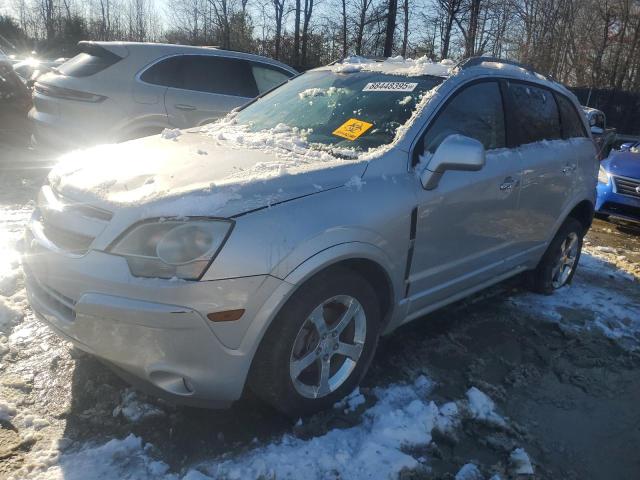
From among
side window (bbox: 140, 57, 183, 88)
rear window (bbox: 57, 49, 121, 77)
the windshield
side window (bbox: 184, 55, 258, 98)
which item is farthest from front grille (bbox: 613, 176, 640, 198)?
rear window (bbox: 57, 49, 121, 77)

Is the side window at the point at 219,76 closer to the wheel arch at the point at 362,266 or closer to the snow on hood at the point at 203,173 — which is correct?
the snow on hood at the point at 203,173

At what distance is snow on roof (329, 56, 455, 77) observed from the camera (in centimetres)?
351

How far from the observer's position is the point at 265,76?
300 inches

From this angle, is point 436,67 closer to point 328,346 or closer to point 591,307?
point 328,346

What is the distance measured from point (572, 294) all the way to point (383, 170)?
2.86 meters

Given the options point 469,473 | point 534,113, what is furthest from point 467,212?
point 469,473

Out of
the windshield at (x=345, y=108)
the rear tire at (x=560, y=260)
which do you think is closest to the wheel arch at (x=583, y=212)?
the rear tire at (x=560, y=260)

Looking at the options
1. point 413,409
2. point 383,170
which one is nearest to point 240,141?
point 383,170

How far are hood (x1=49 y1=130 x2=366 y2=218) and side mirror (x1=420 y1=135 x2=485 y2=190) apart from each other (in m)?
0.40

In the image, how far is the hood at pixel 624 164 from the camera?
7684mm

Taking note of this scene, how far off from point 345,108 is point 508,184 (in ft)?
3.86

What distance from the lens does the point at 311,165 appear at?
2.71 metres

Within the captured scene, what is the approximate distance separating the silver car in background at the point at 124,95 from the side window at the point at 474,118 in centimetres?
385

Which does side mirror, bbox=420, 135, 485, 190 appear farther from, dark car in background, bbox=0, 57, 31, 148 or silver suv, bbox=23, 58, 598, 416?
dark car in background, bbox=0, 57, 31, 148
